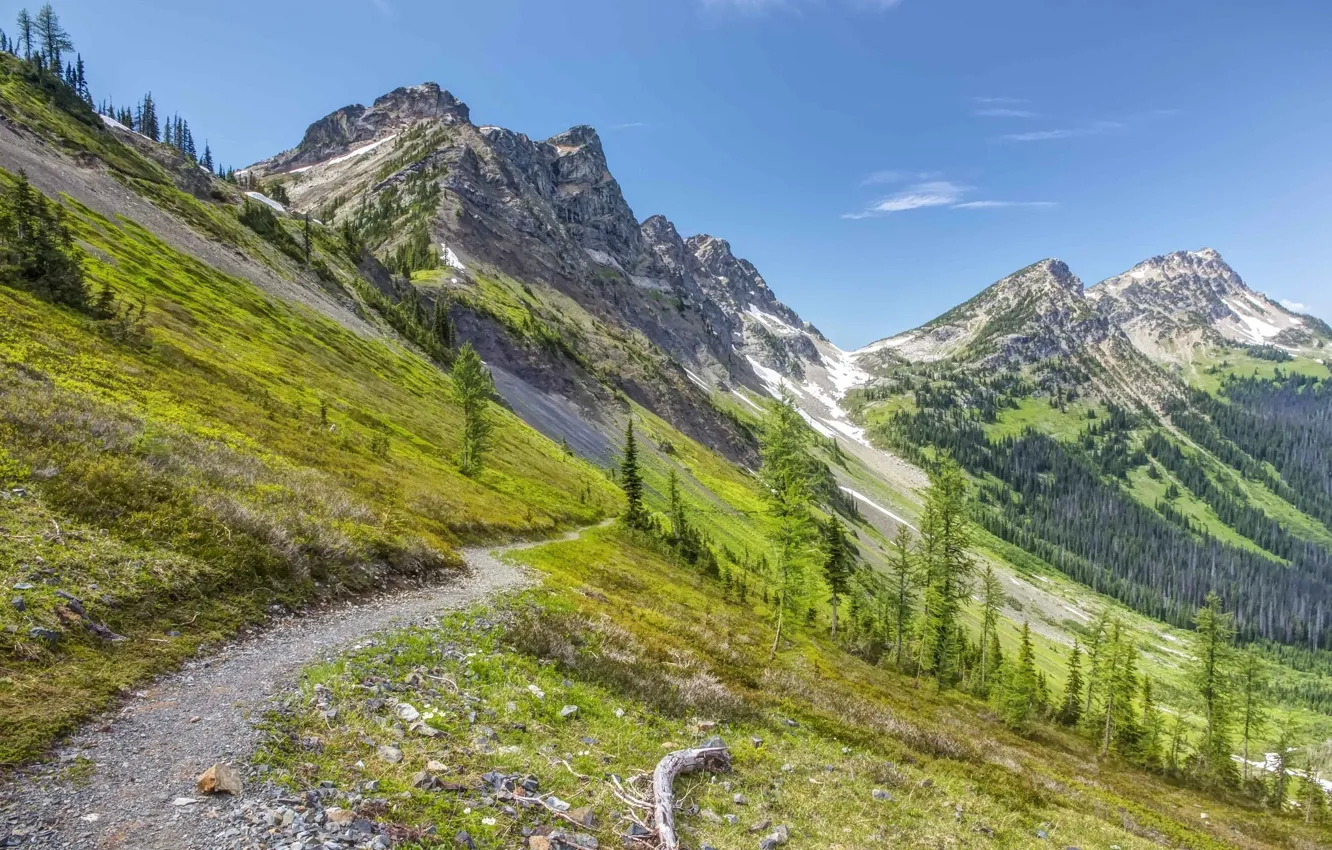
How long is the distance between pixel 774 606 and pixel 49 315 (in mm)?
65314

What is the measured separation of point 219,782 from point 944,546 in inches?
1998

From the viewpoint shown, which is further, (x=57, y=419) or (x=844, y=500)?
(x=844, y=500)

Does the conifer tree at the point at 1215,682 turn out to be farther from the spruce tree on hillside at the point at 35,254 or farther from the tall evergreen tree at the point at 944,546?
the spruce tree on hillside at the point at 35,254

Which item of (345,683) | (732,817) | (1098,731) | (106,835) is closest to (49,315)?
(345,683)

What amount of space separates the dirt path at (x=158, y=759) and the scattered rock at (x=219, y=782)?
0.17 m

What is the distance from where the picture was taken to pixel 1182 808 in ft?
113

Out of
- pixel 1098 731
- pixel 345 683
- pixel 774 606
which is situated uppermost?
pixel 345 683

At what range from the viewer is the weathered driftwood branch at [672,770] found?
9691mm

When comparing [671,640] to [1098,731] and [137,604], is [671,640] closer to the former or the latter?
[137,604]

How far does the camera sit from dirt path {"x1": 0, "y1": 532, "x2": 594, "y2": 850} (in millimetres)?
6953

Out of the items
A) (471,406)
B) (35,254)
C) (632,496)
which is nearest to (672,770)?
(35,254)

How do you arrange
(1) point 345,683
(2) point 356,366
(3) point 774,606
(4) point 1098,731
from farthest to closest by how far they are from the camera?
1. (2) point 356,366
2. (3) point 774,606
3. (4) point 1098,731
4. (1) point 345,683

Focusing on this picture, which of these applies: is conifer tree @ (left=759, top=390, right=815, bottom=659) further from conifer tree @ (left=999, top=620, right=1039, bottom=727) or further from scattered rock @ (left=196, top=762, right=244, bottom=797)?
scattered rock @ (left=196, top=762, right=244, bottom=797)

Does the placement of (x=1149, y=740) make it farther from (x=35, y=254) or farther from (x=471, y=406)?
(x=35, y=254)
